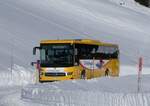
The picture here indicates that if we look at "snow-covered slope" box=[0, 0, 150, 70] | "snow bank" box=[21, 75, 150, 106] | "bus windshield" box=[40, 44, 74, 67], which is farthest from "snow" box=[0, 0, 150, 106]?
"snow bank" box=[21, 75, 150, 106]

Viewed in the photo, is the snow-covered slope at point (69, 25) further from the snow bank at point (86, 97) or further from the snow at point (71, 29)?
the snow bank at point (86, 97)

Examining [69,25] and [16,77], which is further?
[69,25]

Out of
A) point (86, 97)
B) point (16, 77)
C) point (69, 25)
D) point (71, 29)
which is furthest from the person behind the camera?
point (69, 25)

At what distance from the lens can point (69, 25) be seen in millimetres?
56281

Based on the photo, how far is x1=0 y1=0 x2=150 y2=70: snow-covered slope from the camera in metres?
46.1

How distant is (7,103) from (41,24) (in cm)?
3852

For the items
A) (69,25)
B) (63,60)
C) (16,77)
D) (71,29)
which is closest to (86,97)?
(63,60)

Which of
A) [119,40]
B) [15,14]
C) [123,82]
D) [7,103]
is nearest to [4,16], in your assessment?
[15,14]

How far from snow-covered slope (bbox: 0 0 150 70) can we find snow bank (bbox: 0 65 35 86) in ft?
22.8

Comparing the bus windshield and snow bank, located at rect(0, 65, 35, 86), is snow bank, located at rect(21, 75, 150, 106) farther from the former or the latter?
snow bank, located at rect(0, 65, 35, 86)

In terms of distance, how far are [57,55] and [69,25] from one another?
2979cm

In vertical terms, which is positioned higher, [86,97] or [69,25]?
[69,25]

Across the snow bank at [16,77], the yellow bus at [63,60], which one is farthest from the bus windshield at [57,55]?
the snow bank at [16,77]

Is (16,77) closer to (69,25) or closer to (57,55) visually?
(57,55)
